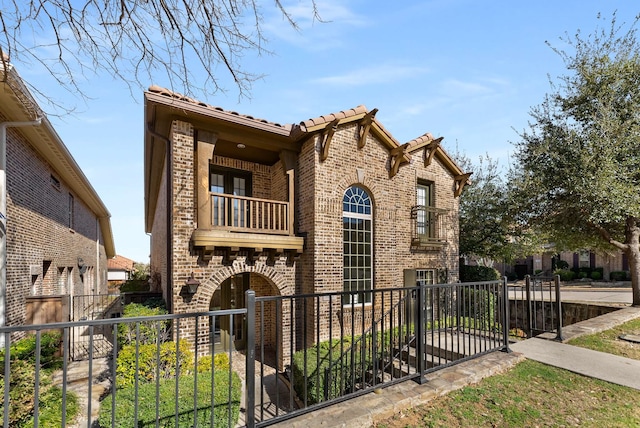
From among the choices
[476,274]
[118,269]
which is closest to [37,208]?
[476,274]

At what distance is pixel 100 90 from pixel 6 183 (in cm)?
595

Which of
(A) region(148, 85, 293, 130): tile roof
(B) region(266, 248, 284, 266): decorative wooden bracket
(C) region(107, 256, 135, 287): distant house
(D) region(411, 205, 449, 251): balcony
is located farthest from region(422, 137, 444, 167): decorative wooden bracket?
(C) region(107, 256, 135, 287): distant house

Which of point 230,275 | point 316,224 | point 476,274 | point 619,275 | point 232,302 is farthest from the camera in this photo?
point 619,275

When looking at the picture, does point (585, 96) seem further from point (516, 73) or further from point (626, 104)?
point (516, 73)

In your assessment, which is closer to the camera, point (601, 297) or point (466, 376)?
point (466, 376)

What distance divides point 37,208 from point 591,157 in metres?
16.0

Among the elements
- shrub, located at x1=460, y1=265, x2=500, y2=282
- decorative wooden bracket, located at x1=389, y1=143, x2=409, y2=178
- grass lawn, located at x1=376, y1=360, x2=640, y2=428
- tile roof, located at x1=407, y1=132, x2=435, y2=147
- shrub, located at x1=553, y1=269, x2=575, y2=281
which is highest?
tile roof, located at x1=407, y1=132, x2=435, y2=147

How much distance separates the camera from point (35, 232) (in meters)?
8.55

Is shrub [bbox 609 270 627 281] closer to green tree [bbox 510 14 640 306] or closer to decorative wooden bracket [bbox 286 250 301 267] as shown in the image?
green tree [bbox 510 14 640 306]

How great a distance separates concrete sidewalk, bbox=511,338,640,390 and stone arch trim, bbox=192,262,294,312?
503 cm

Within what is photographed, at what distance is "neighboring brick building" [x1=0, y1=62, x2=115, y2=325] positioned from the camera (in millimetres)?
6707

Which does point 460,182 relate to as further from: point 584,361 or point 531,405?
point 531,405

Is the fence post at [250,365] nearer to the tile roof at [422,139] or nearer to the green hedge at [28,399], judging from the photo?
the green hedge at [28,399]

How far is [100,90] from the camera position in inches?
119
